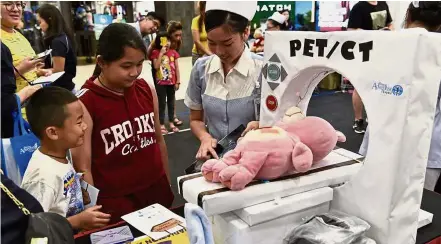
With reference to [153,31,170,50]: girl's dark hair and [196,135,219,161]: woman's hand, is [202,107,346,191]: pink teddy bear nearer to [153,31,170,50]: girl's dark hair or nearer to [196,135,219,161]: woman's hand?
[196,135,219,161]: woman's hand

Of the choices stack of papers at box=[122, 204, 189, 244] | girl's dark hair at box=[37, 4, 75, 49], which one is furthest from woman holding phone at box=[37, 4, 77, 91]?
stack of papers at box=[122, 204, 189, 244]

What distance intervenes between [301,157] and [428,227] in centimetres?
41

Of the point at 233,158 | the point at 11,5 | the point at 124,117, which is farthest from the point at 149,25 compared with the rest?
the point at 233,158

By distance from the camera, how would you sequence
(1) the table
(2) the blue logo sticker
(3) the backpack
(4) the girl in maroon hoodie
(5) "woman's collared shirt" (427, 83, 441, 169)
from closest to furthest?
(3) the backpack
(2) the blue logo sticker
(1) the table
(4) the girl in maroon hoodie
(5) "woman's collared shirt" (427, 83, 441, 169)

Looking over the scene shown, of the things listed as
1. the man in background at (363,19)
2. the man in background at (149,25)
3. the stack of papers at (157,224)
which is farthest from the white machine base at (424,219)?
the man in background at (149,25)

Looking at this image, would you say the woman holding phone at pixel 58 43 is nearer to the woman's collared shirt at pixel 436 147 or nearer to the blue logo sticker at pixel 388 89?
the woman's collared shirt at pixel 436 147

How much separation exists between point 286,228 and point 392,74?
375mm

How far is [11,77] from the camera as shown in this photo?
5.89 feet

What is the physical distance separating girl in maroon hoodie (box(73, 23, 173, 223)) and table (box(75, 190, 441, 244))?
255mm

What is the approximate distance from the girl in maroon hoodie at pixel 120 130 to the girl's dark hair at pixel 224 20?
0.24m

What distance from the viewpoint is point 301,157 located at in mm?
834

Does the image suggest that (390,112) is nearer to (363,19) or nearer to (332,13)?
(363,19)

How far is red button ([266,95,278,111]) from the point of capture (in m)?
1.09

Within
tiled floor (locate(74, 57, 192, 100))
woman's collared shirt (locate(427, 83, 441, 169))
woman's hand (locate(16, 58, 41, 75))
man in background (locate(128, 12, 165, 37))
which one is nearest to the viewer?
woman's collared shirt (locate(427, 83, 441, 169))
